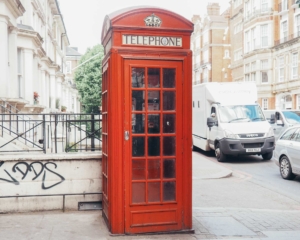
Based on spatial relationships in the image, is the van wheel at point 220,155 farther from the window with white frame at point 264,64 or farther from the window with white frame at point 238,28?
the window with white frame at point 238,28

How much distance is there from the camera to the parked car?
10656 mm

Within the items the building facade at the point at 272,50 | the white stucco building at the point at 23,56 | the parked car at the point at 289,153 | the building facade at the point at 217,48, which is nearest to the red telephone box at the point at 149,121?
the parked car at the point at 289,153

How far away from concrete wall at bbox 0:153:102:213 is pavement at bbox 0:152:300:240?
7.3 inches

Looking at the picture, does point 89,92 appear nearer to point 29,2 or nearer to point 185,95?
point 29,2

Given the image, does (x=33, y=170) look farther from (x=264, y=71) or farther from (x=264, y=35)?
(x=264, y=35)

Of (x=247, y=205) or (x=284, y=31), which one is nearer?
(x=247, y=205)

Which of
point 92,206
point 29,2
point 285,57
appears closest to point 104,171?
point 92,206

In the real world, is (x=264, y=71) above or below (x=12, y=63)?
above

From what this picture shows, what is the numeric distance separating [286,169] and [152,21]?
7452mm

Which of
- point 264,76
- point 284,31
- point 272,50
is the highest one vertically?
point 284,31

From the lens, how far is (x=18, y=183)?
668 cm

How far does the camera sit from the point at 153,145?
555 centimetres

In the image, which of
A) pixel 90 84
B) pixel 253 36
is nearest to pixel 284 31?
pixel 253 36

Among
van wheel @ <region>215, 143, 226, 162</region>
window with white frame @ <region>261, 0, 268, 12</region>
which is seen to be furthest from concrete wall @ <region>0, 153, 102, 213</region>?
window with white frame @ <region>261, 0, 268, 12</region>
